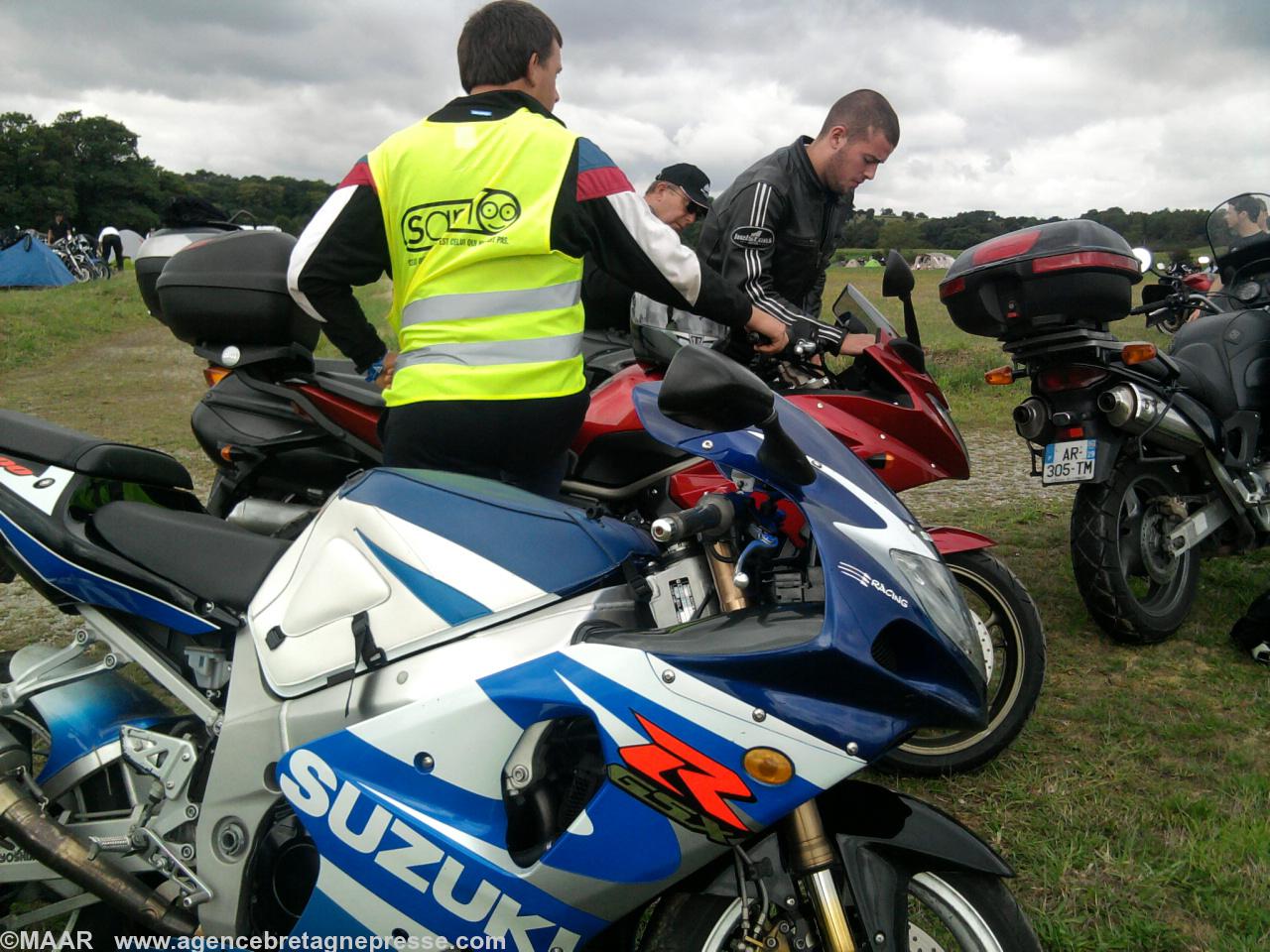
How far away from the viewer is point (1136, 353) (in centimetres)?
374

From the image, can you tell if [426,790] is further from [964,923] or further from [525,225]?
[525,225]

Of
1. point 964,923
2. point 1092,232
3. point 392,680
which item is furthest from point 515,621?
point 1092,232

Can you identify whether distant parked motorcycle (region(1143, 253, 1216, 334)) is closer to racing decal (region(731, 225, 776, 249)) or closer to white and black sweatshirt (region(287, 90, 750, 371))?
racing decal (region(731, 225, 776, 249))

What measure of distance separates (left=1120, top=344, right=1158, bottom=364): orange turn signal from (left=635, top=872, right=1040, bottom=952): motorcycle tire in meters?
2.73

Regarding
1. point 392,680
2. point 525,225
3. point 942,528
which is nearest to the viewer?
point 392,680

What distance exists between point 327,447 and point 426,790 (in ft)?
7.01

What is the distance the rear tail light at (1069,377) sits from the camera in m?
3.84


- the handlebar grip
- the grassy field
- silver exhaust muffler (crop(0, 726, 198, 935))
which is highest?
the handlebar grip

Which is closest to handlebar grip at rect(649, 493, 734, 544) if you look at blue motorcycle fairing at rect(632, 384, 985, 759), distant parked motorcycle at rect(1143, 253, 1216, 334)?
blue motorcycle fairing at rect(632, 384, 985, 759)

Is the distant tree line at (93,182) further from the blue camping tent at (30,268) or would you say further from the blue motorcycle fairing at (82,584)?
the blue motorcycle fairing at (82,584)

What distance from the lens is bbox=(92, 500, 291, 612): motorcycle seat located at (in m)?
2.01

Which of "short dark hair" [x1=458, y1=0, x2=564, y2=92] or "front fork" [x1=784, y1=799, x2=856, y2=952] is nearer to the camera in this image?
"front fork" [x1=784, y1=799, x2=856, y2=952]

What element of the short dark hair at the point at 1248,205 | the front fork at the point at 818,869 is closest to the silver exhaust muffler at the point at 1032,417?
the short dark hair at the point at 1248,205

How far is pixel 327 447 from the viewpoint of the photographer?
11.6 feet
